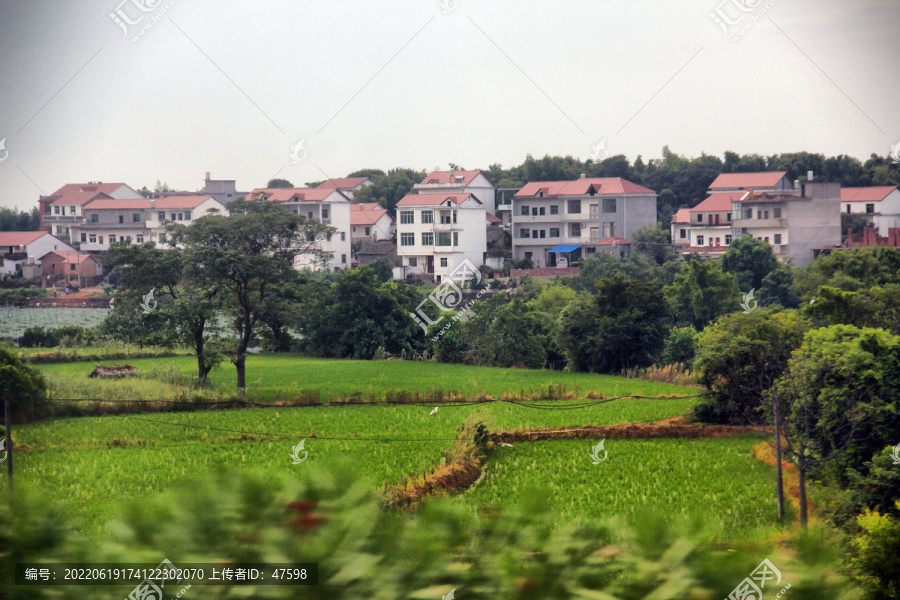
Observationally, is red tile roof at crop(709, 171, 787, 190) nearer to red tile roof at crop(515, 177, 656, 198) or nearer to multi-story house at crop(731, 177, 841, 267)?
red tile roof at crop(515, 177, 656, 198)

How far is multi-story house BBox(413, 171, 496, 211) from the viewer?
41.9 meters

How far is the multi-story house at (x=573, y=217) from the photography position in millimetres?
41438

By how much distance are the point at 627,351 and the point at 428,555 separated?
21927 mm

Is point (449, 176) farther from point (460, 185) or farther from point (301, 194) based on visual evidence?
point (301, 194)

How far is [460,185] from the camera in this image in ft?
137

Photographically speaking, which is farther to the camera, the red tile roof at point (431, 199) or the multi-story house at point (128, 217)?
the red tile roof at point (431, 199)

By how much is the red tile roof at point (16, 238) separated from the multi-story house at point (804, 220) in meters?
31.0

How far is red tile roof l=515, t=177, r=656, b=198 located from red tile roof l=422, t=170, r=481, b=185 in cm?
318

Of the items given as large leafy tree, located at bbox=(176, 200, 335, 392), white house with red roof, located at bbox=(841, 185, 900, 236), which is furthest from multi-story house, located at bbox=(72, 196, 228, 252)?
white house with red roof, located at bbox=(841, 185, 900, 236)

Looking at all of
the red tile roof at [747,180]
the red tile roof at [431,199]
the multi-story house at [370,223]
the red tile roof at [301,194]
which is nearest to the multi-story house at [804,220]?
the red tile roof at [747,180]

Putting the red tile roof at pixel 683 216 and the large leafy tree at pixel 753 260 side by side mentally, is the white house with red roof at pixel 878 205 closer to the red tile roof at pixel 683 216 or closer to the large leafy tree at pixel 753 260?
the red tile roof at pixel 683 216

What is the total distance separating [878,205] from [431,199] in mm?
23194

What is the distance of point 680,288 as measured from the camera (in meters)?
26.2

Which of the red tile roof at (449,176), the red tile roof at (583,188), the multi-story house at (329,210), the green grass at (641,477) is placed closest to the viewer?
the green grass at (641,477)
